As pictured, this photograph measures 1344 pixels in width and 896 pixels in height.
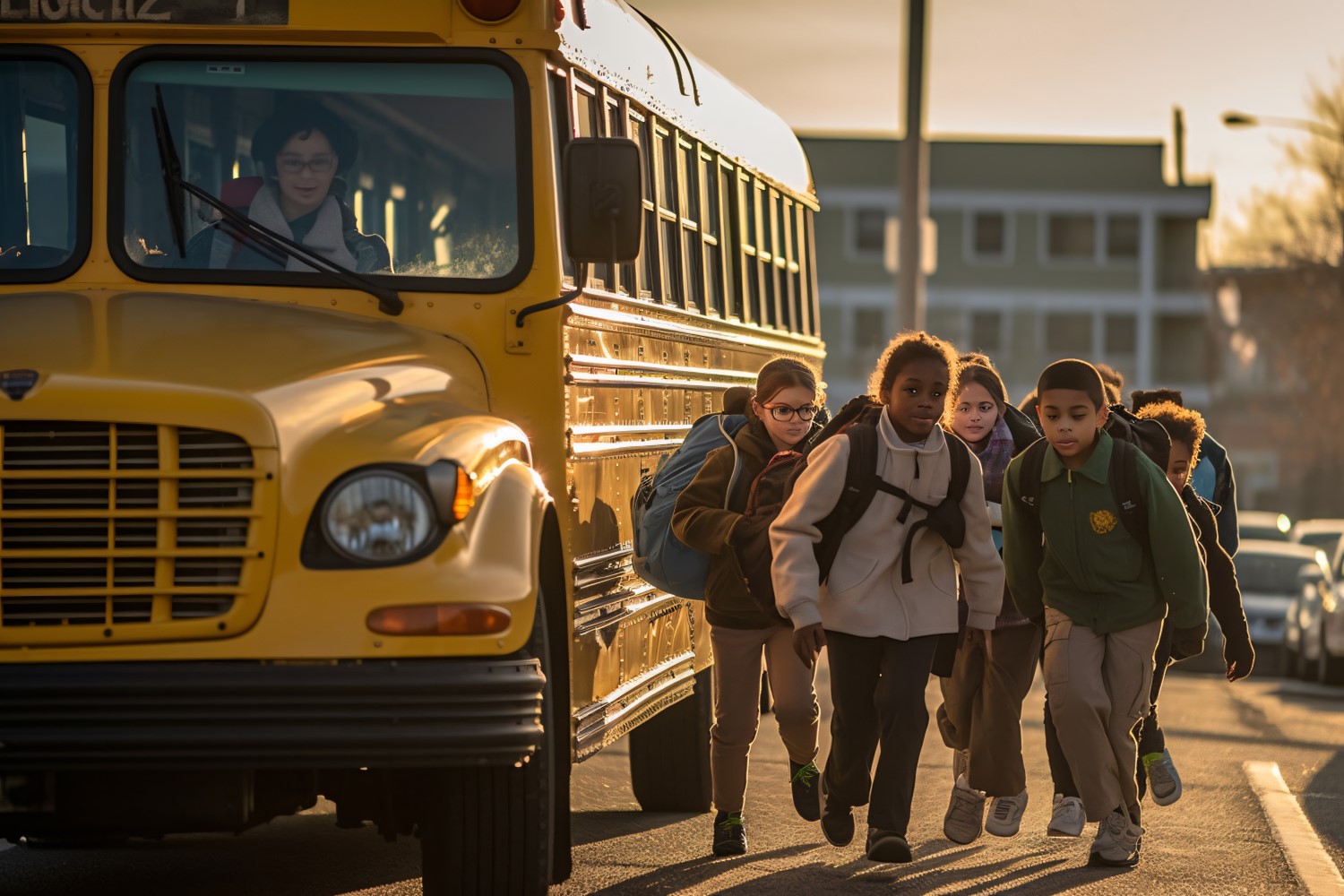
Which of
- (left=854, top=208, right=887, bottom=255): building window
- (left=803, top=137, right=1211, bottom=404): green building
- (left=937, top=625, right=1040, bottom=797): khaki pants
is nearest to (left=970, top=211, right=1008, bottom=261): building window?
(left=803, top=137, right=1211, bottom=404): green building

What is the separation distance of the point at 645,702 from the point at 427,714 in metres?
2.73

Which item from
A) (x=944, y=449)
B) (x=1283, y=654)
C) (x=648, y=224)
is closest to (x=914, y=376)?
(x=944, y=449)

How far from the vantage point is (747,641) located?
816 cm

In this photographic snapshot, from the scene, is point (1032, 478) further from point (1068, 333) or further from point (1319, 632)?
point (1068, 333)

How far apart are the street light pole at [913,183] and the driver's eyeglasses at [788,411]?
1224cm

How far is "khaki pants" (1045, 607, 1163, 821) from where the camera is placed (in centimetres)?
802

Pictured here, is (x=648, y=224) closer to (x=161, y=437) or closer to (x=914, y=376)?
(x=914, y=376)

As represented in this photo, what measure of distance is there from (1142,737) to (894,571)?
1.89 metres

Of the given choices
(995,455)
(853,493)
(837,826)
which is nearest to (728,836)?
(837,826)

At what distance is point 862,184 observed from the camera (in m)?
60.3

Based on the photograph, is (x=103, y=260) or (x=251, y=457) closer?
(x=251, y=457)

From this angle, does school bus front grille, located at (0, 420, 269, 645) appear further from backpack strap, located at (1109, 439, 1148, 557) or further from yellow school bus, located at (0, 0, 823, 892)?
backpack strap, located at (1109, 439, 1148, 557)

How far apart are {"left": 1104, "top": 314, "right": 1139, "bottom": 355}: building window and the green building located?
0.03m

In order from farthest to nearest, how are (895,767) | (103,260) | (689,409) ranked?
(689,409) → (895,767) → (103,260)
